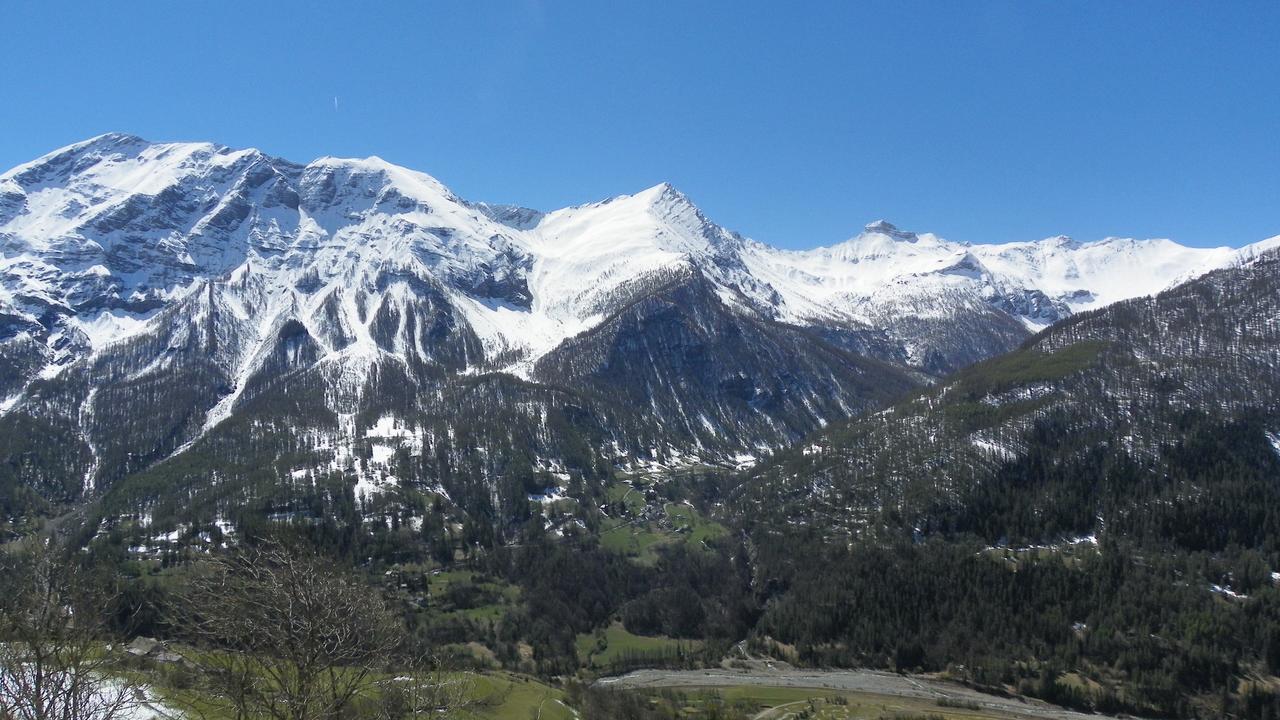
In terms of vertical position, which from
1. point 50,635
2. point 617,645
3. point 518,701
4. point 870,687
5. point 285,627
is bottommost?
point 870,687

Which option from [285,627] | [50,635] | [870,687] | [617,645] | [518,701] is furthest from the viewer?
[617,645]

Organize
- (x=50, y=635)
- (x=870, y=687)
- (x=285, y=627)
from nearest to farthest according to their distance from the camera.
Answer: (x=50, y=635) → (x=285, y=627) → (x=870, y=687)

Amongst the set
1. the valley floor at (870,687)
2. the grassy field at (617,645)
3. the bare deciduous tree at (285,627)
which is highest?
the bare deciduous tree at (285,627)

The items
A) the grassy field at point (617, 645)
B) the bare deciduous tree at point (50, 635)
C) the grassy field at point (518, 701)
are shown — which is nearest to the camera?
the bare deciduous tree at point (50, 635)

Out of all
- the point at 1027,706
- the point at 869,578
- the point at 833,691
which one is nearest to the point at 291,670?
the point at 833,691

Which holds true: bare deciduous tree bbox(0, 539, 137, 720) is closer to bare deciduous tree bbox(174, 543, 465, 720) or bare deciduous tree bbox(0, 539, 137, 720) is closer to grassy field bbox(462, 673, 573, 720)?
bare deciduous tree bbox(174, 543, 465, 720)

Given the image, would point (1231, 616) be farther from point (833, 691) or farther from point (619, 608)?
point (619, 608)

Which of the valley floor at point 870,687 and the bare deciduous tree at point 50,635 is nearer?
the bare deciduous tree at point 50,635

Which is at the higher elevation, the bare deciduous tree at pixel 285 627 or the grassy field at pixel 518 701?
the bare deciduous tree at pixel 285 627

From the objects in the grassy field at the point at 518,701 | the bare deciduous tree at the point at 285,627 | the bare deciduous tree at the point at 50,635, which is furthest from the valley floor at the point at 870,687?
the bare deciduous tree at the point at 50,635

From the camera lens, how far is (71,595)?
2956cm

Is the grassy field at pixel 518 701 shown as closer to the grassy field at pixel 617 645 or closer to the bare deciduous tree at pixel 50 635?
the bare deciduous tree at pixel 50 635

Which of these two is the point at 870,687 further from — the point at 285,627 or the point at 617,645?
the point at 285,627

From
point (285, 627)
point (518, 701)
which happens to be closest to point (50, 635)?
point (285, 627)
